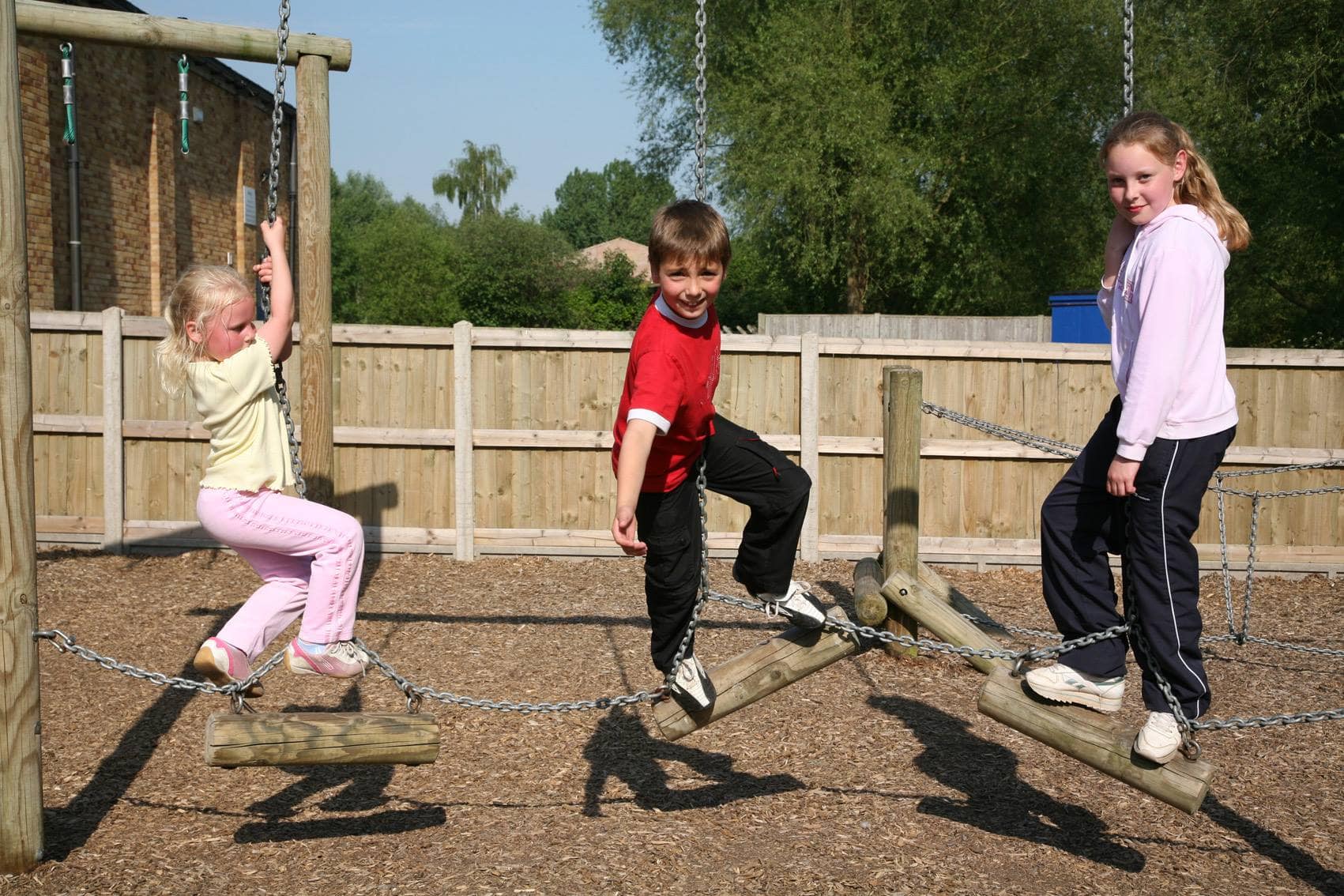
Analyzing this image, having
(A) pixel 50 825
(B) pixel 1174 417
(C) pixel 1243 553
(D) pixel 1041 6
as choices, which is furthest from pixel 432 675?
(D) pixel 1041 6

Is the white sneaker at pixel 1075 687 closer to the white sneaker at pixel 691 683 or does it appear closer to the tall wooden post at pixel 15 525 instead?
the white sneaker at pixel 691 683

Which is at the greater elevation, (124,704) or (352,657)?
(352,657)

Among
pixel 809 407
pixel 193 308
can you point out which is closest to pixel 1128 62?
pixel 193 308

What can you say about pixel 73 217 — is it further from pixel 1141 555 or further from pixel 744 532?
pixel 1141 555

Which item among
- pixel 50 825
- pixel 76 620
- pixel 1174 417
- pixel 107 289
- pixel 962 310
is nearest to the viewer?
pixel 1174 417

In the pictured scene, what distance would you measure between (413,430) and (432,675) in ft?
11.3

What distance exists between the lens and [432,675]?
259 inches

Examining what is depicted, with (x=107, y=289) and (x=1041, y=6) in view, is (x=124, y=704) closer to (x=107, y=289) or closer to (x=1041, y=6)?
(x=107, y=289)

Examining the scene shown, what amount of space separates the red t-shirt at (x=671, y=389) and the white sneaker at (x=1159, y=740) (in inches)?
59.5

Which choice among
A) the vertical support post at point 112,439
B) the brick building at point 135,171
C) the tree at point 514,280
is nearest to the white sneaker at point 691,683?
the vertical support post at point 112,439

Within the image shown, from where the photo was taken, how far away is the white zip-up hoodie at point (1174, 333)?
127 inches

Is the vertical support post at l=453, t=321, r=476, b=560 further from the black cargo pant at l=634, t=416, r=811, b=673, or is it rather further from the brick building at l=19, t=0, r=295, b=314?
the black cargo pant at l=634, t=416, r=811, b=673

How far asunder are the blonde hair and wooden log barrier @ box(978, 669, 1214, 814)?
2663 mm

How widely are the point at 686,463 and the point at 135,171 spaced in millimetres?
17334
